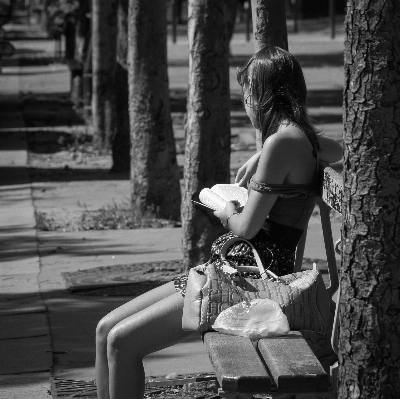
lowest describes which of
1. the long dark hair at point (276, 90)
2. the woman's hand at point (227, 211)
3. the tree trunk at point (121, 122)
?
the tree trunk at point (121, 122)

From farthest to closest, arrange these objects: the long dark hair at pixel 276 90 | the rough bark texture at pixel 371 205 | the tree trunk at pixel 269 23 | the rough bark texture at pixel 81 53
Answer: the rough bark texture at pixel 81 53 < the tree trunk at pixel 269 23 < the long dark hair at pixel 276 90 < the rough bark texture at pixel 371 205

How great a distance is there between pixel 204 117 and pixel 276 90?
282cm

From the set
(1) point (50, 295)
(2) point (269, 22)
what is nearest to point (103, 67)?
(1) point (50, 295)

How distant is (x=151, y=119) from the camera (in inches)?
354

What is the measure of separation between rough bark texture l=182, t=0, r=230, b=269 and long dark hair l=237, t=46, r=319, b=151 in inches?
108

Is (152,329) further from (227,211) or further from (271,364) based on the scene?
(271,364)

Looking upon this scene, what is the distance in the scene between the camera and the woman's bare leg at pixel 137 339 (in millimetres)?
3629

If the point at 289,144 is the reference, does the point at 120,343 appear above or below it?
below

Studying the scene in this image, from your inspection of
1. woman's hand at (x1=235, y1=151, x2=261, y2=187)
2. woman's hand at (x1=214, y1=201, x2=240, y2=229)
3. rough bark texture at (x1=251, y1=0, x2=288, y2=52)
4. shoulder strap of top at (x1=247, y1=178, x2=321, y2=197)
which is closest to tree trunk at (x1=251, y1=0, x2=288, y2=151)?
rough bark texture at (x1=251, y1=0, x2=288, y2=52)

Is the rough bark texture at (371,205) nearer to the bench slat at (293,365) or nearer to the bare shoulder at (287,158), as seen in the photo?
the bench slat at (293,365)

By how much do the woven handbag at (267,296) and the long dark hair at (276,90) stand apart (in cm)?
60

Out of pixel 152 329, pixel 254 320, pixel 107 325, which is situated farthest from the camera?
pixel 107 325

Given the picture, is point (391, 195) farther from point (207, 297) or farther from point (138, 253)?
point (138, 253)

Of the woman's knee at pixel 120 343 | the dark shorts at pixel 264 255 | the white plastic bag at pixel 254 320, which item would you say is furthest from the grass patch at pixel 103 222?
the white plastic bag at pixel 254 320
